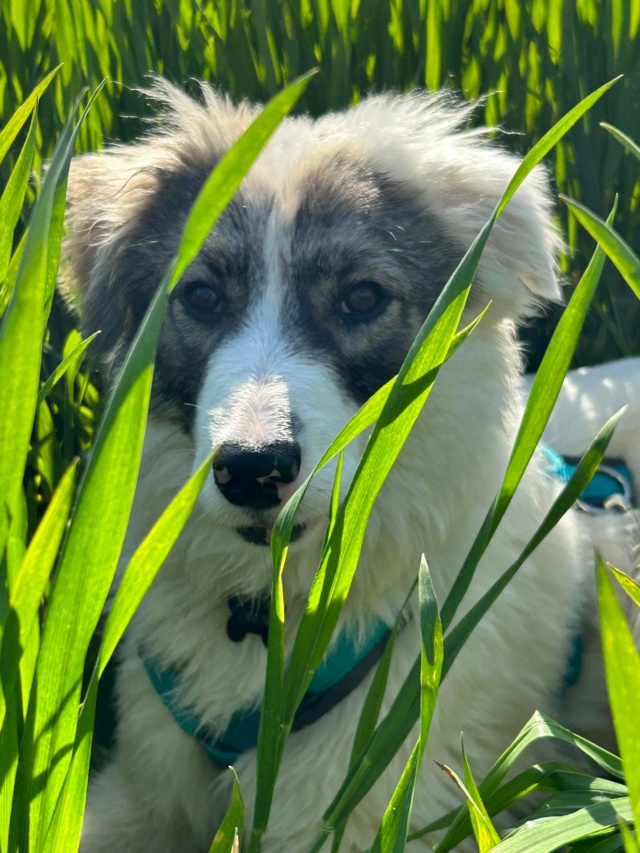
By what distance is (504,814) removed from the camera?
2.02 metres

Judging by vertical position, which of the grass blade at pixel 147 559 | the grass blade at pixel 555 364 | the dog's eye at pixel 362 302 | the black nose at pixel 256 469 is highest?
the grass blade at pixel 555 364

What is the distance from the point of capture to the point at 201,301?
1.87 meters

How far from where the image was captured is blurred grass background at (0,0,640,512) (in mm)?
2998

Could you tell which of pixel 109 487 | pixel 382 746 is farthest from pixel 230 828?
pixel 109 487

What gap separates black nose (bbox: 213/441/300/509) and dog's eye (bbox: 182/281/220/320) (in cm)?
46

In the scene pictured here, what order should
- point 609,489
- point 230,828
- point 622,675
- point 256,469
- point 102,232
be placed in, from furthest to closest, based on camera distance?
point 609,489 < point 102,232 < point 256,469 < point 230,828 < point 622,675

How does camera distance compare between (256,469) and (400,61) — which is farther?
(400,61)

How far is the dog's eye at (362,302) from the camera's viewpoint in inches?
72.6

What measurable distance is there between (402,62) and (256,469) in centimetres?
205

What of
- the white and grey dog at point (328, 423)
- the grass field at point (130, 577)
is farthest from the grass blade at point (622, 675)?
the white and grey dog at point (328, 423)

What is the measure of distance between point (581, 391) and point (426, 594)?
1566mm

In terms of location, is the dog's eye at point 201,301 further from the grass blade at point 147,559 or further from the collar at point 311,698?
the grass blade at point 147,559

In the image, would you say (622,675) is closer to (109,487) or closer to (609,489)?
(109,487)

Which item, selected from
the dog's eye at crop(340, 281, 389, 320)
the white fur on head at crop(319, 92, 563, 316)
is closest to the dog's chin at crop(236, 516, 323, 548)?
the dog's eye at crop(340, 281, 389, 320)
